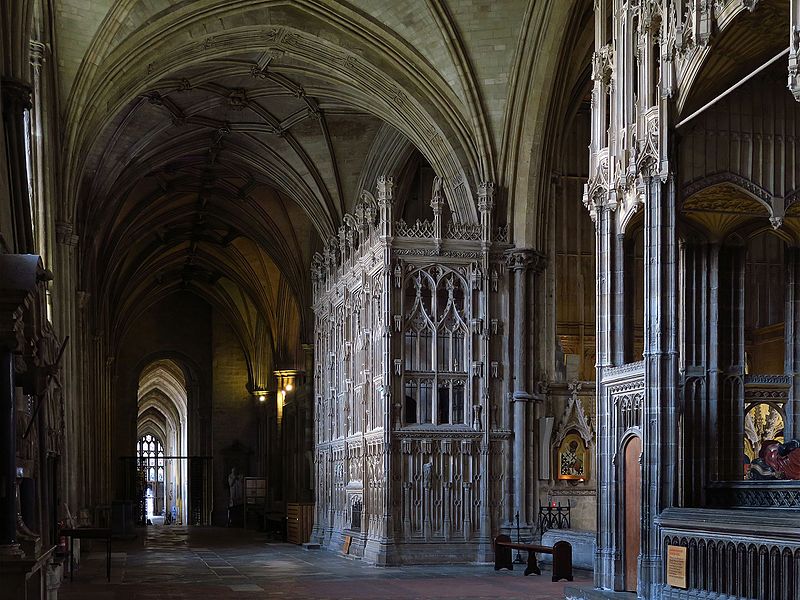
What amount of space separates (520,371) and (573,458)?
1.98 m

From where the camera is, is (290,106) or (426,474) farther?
(290,106)

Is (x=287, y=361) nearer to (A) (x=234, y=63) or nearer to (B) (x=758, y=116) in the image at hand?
(A) (x=234, y=63)

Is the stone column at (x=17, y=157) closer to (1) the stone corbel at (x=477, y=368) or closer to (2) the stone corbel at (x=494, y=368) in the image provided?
(1) the stone corbel at (x=477, y=368)

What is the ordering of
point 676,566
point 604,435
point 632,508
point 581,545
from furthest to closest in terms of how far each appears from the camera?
point 581,545
point 604,435
point 632,508
point 676,566

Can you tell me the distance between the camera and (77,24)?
67.5 feet

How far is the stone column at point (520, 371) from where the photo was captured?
854 inches

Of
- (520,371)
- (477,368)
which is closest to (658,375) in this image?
(477,368)

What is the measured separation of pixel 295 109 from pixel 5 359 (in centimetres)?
1941

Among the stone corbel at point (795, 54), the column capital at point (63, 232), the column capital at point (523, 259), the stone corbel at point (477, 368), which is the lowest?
the stone corbel at point (477, 368)

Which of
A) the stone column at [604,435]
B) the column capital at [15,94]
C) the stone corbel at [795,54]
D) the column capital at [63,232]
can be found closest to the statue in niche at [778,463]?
the stone column at [604,435]

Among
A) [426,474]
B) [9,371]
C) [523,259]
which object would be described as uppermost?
[523,259]

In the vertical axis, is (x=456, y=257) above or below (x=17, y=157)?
below

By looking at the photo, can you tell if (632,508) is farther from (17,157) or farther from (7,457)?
(17,157)

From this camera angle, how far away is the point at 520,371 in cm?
2197
